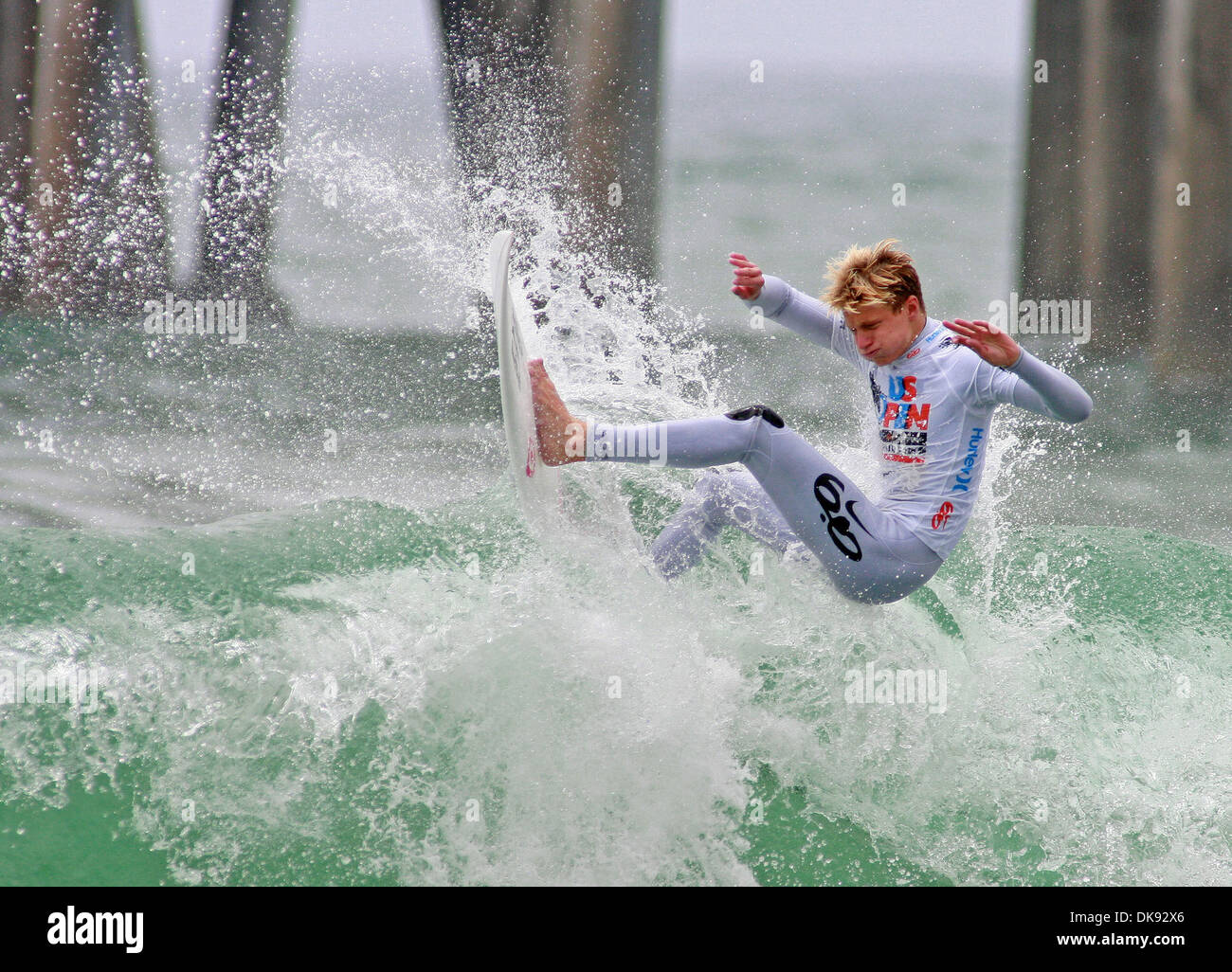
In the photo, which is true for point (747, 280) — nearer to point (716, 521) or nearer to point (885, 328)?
point (885, 328)

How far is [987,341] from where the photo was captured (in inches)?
98.7

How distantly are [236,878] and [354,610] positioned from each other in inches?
32.9

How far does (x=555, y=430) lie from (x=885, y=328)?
0.85 meters

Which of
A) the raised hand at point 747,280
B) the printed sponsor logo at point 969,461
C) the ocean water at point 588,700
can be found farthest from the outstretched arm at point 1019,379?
the ocean water at point 588,700

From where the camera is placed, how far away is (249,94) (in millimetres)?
8562

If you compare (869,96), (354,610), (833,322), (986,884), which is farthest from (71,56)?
(869,96)

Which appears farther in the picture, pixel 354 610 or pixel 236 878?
pixel 354 610

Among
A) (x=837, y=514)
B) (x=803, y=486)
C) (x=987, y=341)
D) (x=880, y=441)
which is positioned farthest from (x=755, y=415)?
(x=987, y=341)

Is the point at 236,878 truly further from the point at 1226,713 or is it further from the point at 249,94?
the point at 249,94

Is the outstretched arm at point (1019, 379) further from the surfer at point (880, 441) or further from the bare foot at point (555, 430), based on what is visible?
the bare foot at point (555, 430)

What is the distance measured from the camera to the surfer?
2.62 metres

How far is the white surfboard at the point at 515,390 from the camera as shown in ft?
8.28

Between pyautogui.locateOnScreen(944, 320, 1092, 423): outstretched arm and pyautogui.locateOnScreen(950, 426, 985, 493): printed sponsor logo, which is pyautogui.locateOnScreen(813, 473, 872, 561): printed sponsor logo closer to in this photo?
pyautogui.locateOnScreen(950, 426, 985, 493): printed sponsor logo

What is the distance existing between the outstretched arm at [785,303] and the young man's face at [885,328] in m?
0.27
